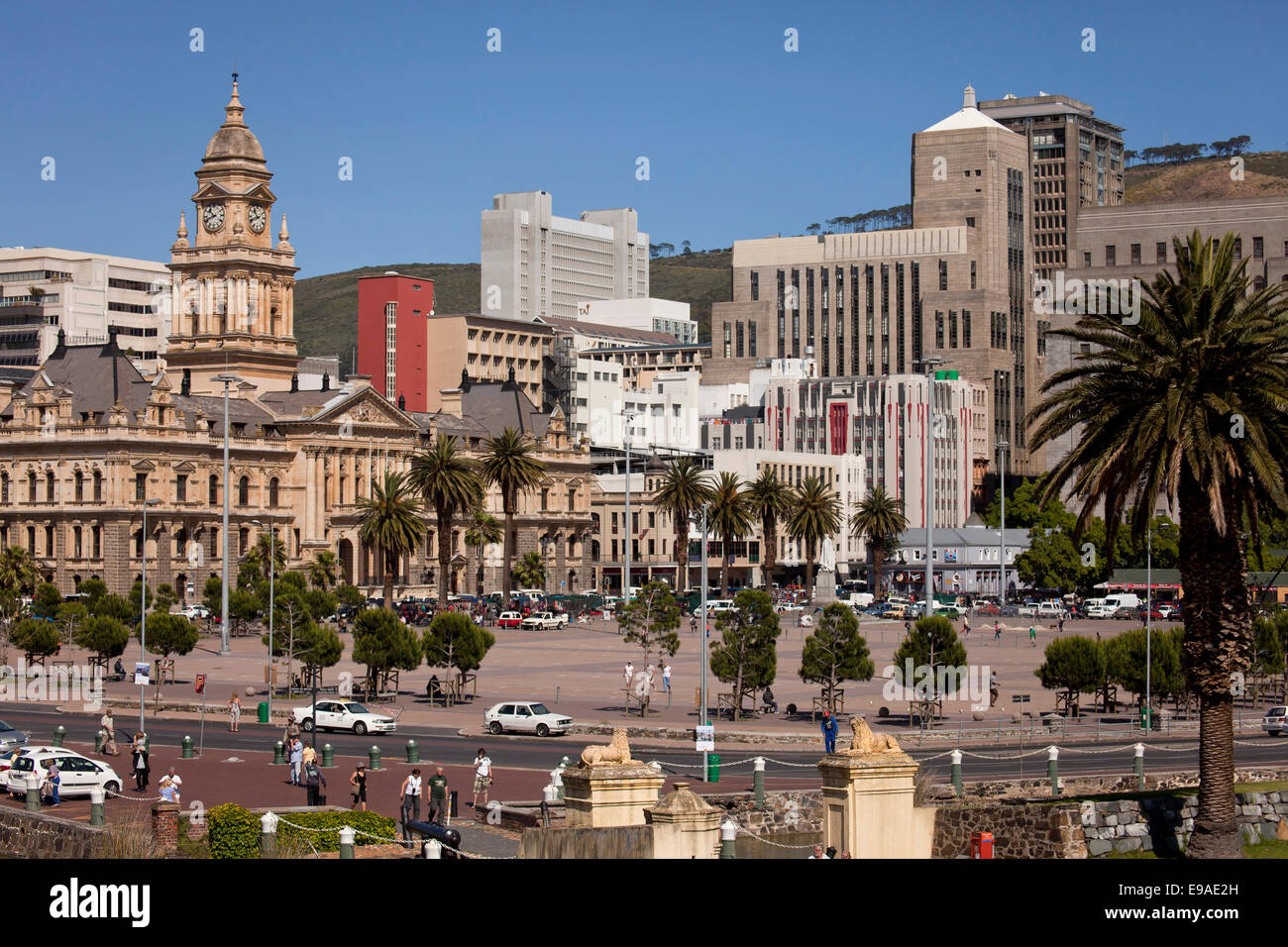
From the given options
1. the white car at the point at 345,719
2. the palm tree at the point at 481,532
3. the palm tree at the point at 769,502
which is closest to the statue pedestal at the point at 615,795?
the white car at the point at 345,719

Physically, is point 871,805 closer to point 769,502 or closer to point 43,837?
point 43,837

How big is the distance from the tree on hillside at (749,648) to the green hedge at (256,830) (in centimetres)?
3187

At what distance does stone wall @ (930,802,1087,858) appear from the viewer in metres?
→ 29.2

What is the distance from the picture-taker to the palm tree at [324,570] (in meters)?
132

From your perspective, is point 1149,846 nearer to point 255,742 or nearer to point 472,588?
point 255,742

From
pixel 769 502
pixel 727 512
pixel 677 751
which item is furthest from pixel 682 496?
pixel 677 751

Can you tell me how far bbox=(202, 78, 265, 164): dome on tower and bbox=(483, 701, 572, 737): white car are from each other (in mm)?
106877

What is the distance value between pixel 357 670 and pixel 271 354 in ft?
259

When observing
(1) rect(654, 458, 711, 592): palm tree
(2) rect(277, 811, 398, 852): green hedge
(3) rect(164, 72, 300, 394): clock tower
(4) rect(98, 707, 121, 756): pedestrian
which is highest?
(3) rect(164, 72, 300, 394): clock tower

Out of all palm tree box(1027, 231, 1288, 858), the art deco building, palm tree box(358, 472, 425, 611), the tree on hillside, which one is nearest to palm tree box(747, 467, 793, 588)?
the art deco building

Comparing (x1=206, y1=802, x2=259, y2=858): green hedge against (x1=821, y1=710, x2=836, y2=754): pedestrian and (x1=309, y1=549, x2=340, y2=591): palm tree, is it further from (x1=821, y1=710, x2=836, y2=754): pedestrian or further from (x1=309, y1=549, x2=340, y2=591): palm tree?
(x1=309, y1=549, x2=340, y2=591): palm tree

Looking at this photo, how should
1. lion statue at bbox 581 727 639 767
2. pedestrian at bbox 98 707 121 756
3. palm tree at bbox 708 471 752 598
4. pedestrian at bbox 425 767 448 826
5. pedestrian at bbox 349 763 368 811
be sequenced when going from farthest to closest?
palm tree at bbox 708 471 752 598 → pedestrian at bbox 98 707 121 756 → pedestrian at bbox 349 763 368 811 → pedestrian at bbox 425 767 448 826 → lion statue at bbox 581 727 639 767

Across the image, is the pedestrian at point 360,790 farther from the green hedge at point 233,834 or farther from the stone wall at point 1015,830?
the stone wall at point 1015,830
